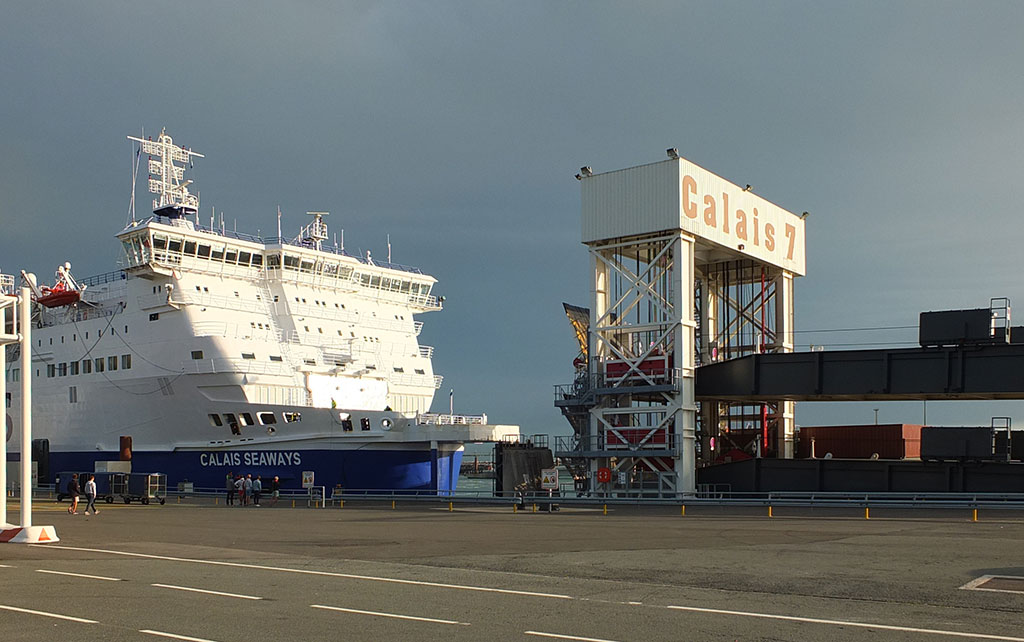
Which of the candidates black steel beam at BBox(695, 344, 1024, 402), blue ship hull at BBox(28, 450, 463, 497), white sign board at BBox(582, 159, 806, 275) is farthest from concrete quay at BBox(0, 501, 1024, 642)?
blue ship hull at BBox(28, 450, 463, 497)

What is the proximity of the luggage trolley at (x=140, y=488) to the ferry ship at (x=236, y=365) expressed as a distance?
3.24 m

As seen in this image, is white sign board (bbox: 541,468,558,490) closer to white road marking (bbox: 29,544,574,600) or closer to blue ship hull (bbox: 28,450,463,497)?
blue ship hull (bbox: 28,450,463,497)

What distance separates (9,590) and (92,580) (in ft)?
4.20

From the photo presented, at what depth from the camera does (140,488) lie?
40844mm

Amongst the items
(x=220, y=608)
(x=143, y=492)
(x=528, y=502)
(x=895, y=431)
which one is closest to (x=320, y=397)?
(x=143, y=492)

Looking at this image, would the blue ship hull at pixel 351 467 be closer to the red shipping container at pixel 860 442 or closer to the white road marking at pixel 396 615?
the red shipping container at pixel 860 442

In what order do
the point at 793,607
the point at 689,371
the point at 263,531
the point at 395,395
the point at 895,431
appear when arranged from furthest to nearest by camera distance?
the point at 395,395, the point at 895,431, the point at 689,371, the point at 263,531, the point at 793,607

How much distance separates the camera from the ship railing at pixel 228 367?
42.7 m

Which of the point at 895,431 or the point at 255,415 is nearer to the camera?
the point at 895,431

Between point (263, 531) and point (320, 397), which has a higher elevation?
point (320, 397)

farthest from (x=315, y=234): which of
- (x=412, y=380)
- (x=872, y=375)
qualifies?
(x=872, y=375)

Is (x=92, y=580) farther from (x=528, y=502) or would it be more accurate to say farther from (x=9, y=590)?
(x=528, y=502)

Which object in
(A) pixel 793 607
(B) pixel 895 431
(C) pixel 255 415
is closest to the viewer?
(A) pixel 793 607

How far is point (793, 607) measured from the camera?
11.8 meters
